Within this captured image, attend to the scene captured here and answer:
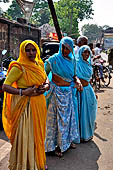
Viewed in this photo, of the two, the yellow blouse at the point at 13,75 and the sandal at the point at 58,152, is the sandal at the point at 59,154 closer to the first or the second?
the sandal at the point at 58,152

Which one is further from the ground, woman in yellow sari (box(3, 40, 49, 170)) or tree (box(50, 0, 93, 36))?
tree (box(50, 0, 93, 36))

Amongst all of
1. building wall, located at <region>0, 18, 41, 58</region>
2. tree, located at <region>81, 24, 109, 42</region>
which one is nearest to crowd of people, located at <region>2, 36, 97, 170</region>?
building wall, located at <region>0, 18, 41, 58</region>

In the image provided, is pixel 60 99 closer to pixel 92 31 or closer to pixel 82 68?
pixel 82 68

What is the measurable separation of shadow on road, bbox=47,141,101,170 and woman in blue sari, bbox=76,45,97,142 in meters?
0.35

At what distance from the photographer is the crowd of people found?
3.05m

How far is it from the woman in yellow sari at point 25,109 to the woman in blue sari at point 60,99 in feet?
2.98

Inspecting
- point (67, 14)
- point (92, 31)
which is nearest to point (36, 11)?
point (67, 14)

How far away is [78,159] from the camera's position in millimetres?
4074

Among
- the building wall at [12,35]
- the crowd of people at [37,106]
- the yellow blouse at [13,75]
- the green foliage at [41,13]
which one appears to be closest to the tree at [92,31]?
the green foliage at [41,13]

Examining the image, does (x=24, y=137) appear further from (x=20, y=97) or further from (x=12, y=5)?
(x=12, y=5)

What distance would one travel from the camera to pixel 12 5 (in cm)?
6203

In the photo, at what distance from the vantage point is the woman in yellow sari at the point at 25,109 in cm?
301

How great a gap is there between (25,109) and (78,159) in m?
1.50

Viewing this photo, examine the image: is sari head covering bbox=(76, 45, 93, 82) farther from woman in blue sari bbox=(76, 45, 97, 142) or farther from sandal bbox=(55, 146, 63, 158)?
sandal bbox=(55, 146, 63, 158)
